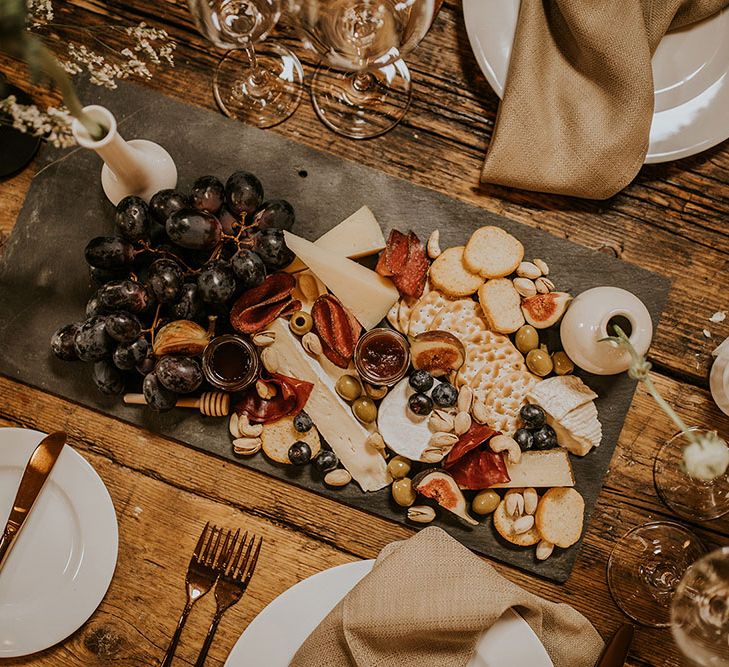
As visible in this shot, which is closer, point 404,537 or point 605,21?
point 605,21

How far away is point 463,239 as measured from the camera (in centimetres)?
147

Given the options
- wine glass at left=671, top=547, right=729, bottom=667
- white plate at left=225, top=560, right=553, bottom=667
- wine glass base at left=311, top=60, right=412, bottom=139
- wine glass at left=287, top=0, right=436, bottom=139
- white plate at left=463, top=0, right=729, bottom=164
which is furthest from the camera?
wine glass base at left=311, top=60, right=412, bottom=139

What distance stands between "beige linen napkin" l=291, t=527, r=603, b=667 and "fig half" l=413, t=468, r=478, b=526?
8 centimetres

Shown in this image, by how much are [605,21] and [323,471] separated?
3.44ft

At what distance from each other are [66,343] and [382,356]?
64cm

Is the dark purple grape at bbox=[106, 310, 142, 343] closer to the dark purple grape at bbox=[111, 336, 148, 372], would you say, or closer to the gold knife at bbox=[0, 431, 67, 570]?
the dark purple grape at bbox=[111, 336, 148, 372]

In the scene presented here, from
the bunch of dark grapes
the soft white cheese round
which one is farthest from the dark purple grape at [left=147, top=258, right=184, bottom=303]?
the soft white cheese round

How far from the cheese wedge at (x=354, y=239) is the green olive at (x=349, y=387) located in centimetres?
25

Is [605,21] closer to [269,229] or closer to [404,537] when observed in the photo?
[269,229]

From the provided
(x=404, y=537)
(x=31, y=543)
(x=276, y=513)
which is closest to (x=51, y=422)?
(x=31, y=543)

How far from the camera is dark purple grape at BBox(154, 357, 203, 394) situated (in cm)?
129

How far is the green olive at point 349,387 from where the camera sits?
1393 millimetres

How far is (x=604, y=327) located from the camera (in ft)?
4.32

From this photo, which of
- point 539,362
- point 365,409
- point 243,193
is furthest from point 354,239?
point 539,362
